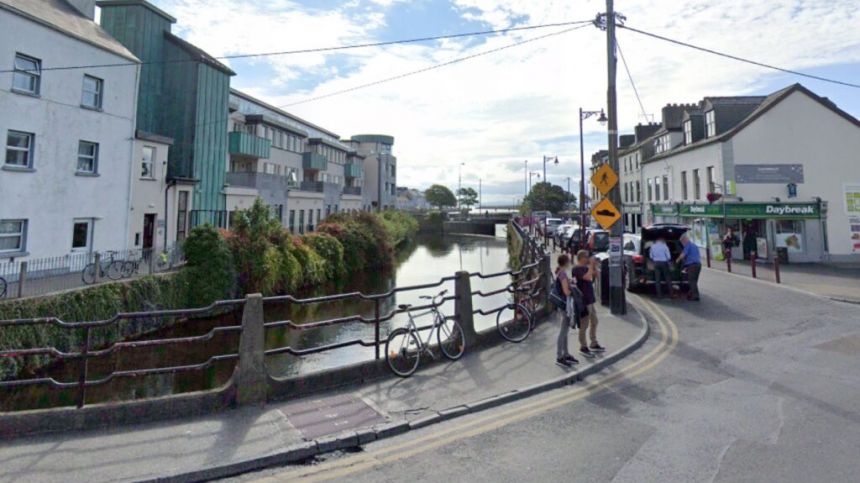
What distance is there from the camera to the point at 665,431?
5.05 m

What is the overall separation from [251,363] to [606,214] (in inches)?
345

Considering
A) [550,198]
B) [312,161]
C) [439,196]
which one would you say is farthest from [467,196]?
[312,161]

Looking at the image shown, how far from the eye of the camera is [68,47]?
63.4 feet

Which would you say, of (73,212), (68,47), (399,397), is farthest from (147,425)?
(68,47)

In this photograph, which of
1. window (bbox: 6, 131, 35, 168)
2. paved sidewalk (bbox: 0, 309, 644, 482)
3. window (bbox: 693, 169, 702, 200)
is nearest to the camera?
paved sidewalk (bbox: 0, 309, 644, 482)

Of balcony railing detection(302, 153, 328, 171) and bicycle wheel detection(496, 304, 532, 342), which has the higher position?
balcony railing detection(302, 153, 328, 171)

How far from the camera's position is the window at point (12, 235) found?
56.5 ft

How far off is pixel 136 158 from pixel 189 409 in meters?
22.1

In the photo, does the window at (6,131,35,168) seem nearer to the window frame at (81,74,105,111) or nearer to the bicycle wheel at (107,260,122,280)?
the window frame at (81,74,105,111)

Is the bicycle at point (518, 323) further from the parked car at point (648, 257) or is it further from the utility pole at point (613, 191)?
the parked car at point (648, 257)

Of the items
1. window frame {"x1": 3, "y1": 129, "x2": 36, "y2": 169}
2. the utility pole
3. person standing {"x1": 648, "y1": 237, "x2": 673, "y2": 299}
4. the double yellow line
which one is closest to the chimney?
window frame {"x1": 3, "y1": 129, "x2": 36, "y2": 169}

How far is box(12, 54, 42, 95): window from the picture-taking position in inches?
689

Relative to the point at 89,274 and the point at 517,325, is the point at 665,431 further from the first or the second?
the point at 89,274

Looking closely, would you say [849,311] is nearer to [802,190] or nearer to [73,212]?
[802,190]
